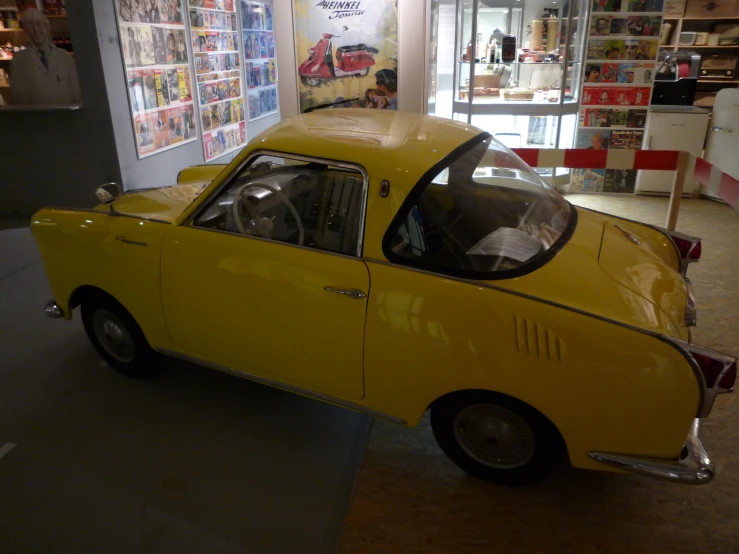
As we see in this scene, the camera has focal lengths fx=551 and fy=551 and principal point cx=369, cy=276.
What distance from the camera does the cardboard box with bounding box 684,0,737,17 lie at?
10.1m

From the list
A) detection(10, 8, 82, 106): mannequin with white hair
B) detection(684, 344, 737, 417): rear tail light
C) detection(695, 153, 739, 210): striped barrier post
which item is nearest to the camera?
A: detection(684, 344, 737, 417): rear tail light

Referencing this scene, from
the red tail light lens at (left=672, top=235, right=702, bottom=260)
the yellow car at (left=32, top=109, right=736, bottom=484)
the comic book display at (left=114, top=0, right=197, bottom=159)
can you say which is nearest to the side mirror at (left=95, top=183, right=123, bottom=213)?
the yellow car at (left=32, top=109, right=736, bottom=484)

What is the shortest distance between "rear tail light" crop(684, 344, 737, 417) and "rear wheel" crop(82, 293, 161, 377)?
9.02 ft

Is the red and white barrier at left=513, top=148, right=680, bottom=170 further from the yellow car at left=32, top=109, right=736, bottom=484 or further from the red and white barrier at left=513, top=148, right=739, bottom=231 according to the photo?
the yellow car at left=32, top=109, right=736, bottom=484

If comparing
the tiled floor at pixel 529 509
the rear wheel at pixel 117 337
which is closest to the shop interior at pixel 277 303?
the tiled floor at pixel 529 509

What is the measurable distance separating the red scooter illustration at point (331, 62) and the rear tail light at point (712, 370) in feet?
15.4

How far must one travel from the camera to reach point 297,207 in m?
2.73

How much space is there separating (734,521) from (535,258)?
55.2 inches

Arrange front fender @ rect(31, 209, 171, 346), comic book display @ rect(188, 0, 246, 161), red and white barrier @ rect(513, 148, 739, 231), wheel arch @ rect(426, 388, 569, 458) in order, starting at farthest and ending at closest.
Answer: comic book display @ rect(188, 0, 246, 161) < red and white barrier @ rect(513, 148, 739, 231) < front fender @ rect(31, 209, 171, 346) < wheel arch @ rect(426, 388, 569, 458)

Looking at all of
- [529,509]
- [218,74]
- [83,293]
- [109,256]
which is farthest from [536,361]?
[218,74]

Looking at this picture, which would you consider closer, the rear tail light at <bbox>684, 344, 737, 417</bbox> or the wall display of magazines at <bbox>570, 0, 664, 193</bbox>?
the rear tail light at <bbox>684, 344, 737, 417</bbox>

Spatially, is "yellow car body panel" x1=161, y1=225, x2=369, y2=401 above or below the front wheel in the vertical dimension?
above

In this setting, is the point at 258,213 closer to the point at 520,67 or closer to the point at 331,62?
the point at 331,62

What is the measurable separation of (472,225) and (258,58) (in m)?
8.29
